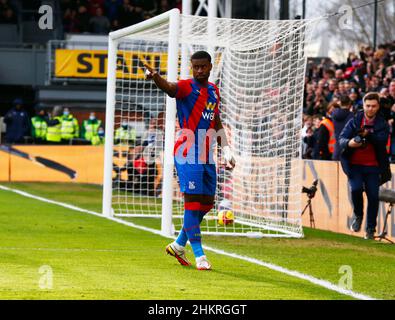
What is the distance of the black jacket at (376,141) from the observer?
48.8ft

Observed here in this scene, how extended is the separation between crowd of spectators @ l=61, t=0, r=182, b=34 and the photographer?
2533cm

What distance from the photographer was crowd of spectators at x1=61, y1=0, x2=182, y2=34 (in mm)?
39906

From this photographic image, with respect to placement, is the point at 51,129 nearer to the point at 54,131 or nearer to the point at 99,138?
the point at 54,131

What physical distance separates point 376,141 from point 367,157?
26 centimetres

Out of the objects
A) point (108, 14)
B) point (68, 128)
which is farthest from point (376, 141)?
point (108, 14)

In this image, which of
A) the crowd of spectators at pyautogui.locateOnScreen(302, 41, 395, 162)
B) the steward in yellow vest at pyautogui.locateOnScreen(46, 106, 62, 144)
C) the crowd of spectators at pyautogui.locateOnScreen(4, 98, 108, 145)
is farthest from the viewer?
the crowd of spectators at pyautogui.locateOnScreen(4, 98, 108, 145)

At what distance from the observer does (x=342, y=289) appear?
948 cm

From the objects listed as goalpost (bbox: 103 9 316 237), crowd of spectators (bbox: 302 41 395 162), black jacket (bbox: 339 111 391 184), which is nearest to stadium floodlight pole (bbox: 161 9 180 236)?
goalpost (bbox: 103 9 316 237)

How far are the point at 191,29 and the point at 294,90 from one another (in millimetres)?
1761

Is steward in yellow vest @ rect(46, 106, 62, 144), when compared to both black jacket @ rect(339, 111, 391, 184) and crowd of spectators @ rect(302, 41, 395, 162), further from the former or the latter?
black jacket @ rect(339, 111, 391, 184)

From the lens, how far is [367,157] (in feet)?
49.1

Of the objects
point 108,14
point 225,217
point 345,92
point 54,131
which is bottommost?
point 225,217

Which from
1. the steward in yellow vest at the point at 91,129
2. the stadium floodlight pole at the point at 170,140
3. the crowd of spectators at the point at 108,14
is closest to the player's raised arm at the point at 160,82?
the stadium floodlight pole at the point at 170,140
